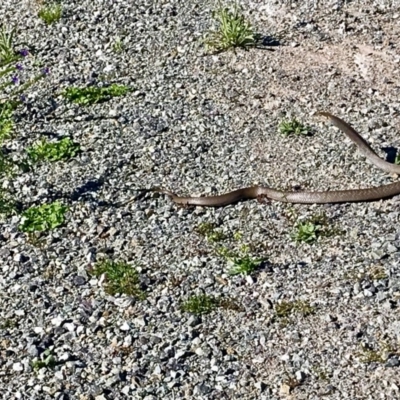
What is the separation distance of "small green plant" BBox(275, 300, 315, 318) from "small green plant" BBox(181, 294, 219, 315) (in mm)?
519

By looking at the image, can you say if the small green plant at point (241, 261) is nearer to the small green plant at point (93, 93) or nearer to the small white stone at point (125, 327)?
the small white stone at point (125, 327)

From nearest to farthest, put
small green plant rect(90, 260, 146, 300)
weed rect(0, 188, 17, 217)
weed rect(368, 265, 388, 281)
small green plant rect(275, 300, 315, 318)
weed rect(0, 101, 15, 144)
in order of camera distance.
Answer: small green plant rect(275, 300, 315, 318)
weed rect(368, 265, 388, 281)
small green plant rect(90, 260, 146, 300)
weed rect(0, 188, 17, 217)
weed rect(0, 101, 15, 144)

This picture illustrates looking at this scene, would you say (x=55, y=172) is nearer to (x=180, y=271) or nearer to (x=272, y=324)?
(x=180, y=271)

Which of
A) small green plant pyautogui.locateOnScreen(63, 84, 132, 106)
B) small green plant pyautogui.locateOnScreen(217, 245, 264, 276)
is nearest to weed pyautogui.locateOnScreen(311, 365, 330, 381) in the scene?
small green plant pyautogui.locateOnScreen(217, 245, 264, 276)

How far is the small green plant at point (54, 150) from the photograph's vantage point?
9.88m

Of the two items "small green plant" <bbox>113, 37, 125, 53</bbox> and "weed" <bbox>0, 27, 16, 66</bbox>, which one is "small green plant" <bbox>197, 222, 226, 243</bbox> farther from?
"weed" <bbox>0, 27, 16, 66</bbox>

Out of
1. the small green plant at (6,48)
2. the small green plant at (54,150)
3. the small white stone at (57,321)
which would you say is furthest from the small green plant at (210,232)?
the small green plant at (6,48)

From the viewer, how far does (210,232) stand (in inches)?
335

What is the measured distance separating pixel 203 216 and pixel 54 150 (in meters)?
2.09

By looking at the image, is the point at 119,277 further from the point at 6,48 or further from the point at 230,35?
the point at 6,48

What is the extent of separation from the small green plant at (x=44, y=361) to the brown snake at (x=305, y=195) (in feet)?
7.55

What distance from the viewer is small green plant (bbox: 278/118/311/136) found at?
32.3 feet

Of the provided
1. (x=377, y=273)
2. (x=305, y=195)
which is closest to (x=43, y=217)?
(x=305, y=195)

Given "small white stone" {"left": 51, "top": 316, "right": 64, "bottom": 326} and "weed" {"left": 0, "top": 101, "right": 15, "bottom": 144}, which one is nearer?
"small white stone" {"left": 51, "top": 316, "right": 64, "bottom": 326}
